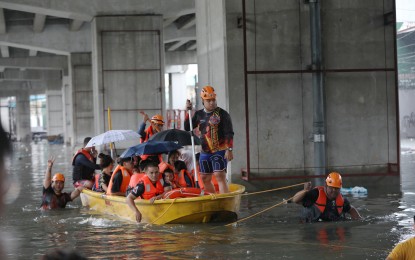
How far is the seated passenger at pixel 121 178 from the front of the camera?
12344 mm

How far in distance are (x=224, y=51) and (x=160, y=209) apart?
562cm

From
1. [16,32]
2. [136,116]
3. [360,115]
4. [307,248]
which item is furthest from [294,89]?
[16,32]

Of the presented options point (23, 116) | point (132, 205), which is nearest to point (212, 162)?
point (132, 205)

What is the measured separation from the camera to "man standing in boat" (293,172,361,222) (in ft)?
32.4

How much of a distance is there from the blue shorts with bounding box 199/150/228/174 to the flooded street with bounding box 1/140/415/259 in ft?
2.87

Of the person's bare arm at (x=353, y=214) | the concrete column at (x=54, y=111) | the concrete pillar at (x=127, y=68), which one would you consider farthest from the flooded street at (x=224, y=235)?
the concrete column at (x=54, y=111)

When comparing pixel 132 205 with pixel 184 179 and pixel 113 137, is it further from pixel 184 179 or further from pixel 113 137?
pixel 113 137

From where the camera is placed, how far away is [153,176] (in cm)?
1084

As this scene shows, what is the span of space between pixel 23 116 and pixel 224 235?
7624cm

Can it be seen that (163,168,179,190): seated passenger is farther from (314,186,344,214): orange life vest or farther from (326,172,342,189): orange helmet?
(326,172,342,189): orange helmet

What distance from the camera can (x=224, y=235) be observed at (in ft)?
32.9

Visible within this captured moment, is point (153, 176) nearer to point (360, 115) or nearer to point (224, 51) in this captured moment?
point (224, 51)

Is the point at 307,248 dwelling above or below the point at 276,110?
below

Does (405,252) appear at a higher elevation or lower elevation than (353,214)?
higher
